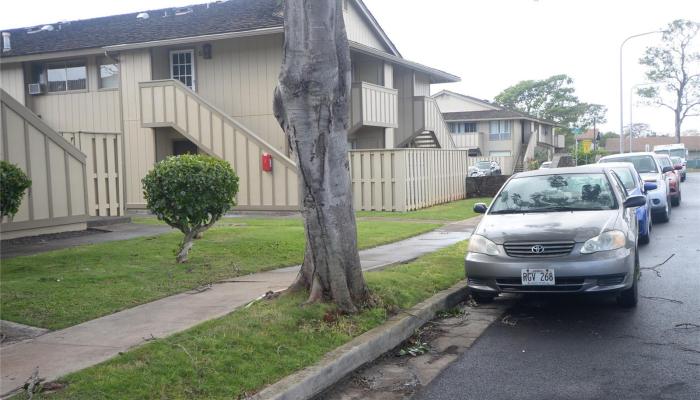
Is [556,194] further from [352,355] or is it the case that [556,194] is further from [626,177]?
[626,177]

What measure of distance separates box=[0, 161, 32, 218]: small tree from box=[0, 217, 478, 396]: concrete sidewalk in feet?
10.2

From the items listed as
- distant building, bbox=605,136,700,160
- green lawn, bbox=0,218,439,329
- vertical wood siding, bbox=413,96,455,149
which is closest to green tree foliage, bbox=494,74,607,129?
distant building, bbox=605,136,700,160

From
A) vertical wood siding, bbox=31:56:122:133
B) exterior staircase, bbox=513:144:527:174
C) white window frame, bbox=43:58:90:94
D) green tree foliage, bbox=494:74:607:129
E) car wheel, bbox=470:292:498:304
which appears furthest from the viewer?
green tree foliage, bbox=494:74:607:129

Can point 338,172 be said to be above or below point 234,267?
above

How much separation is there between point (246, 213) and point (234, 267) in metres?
9.66

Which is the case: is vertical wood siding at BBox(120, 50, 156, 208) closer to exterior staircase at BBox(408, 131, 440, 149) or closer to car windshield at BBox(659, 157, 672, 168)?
exterior staircase at BBox(408, 131, 440, 149)

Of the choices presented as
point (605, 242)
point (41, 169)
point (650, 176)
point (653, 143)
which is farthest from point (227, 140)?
point (653, 143)

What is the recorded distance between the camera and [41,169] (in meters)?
12.4

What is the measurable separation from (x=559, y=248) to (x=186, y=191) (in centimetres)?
488

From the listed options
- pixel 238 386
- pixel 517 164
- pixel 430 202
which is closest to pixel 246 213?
pixel 430 202

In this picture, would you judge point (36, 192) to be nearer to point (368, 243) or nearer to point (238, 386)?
point (368, 243)

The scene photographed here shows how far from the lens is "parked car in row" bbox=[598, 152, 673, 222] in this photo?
52.1 ft

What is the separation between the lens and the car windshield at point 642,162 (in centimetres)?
1723

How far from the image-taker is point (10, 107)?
38.5 feet
